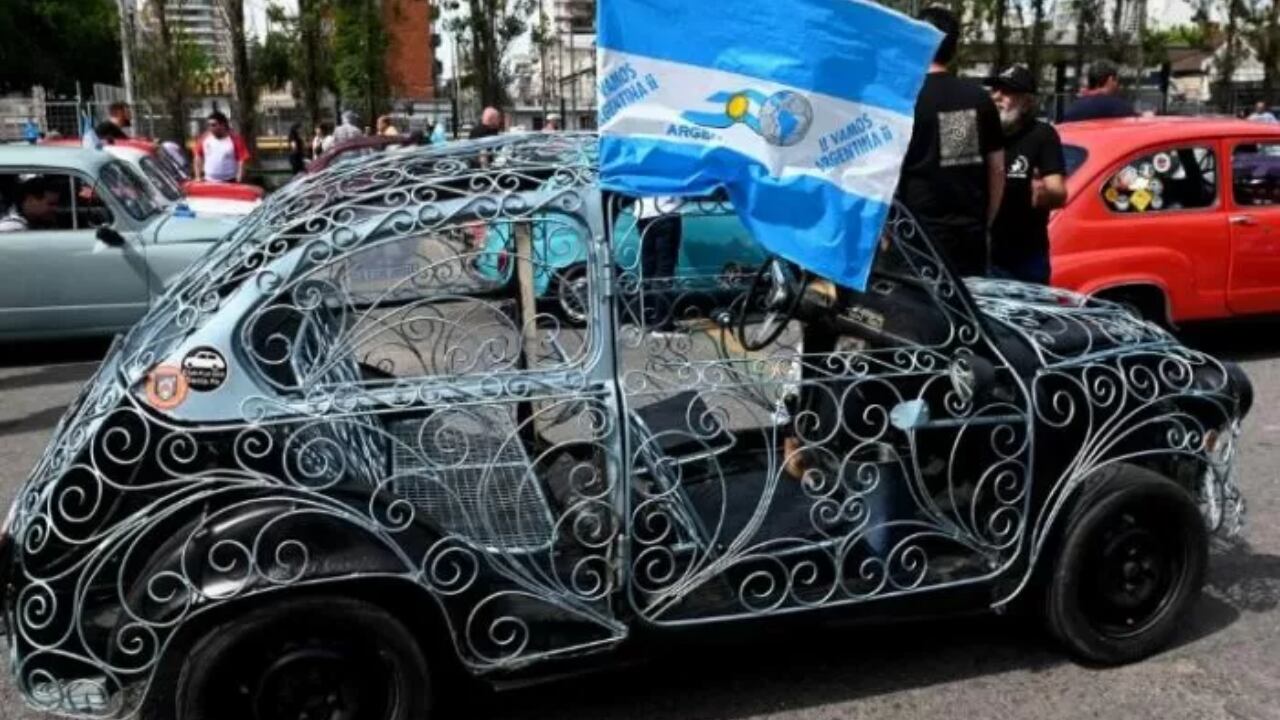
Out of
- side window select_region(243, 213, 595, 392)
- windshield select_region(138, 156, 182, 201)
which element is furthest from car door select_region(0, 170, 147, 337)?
side window select_region(243, 213, 595, 392)

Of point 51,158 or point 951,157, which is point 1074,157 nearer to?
point 951,157

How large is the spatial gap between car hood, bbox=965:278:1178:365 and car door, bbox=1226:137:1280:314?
A: 3.73m

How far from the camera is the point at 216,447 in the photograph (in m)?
3.24

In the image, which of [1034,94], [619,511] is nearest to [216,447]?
[619,511]

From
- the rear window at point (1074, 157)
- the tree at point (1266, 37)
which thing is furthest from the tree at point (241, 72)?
the tree at point (1266, 37)

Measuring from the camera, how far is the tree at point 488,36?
27344mm

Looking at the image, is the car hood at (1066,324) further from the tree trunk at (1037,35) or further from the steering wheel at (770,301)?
the tree trunk at (1037,35)

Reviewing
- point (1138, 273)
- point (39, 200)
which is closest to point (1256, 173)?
point (1138, 273)

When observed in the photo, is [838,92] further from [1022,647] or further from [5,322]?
[5,322]

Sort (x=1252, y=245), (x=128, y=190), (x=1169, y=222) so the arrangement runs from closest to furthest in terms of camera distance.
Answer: (x=1169, y=222) → (x=1252, y=245) → (x=128, y=190)

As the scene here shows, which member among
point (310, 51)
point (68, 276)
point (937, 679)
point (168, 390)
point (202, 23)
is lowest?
point (937, 679)

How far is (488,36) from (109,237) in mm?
19389

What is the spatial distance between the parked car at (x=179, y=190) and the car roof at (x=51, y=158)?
585mm

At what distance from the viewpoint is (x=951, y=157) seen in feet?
17.4
